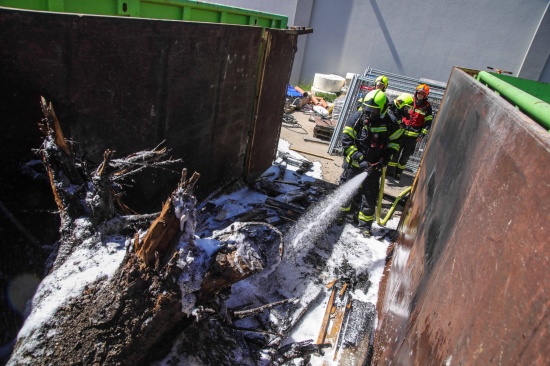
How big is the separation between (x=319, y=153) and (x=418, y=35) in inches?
313

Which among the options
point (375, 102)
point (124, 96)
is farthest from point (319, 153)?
point (124, 96)

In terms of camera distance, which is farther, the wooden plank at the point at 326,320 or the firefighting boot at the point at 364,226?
the firefighting boot at the point at 364,226

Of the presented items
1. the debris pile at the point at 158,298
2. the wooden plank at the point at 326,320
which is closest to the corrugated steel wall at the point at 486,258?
the wooden plank at the point at 326,320

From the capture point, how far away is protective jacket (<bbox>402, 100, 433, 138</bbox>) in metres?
6.83

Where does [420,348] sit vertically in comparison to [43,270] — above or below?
above

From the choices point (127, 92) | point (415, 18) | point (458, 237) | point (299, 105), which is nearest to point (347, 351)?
point (458, 237)

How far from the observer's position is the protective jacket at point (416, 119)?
6.83m

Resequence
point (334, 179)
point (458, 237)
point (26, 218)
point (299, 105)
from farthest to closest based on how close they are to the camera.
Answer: point (299, 105), point (334, 179), point (26, 218), point (458, 237)

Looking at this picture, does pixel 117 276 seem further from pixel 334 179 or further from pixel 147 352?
pixel 334 179

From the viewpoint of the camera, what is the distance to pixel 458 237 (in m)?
1.70

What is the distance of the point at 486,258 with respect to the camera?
131 centimetres

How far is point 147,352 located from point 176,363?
0.34m

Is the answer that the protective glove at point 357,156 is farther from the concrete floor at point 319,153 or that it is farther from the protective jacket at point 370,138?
the concrete floor at point 319,153

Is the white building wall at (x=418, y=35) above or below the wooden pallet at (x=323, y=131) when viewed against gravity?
above
